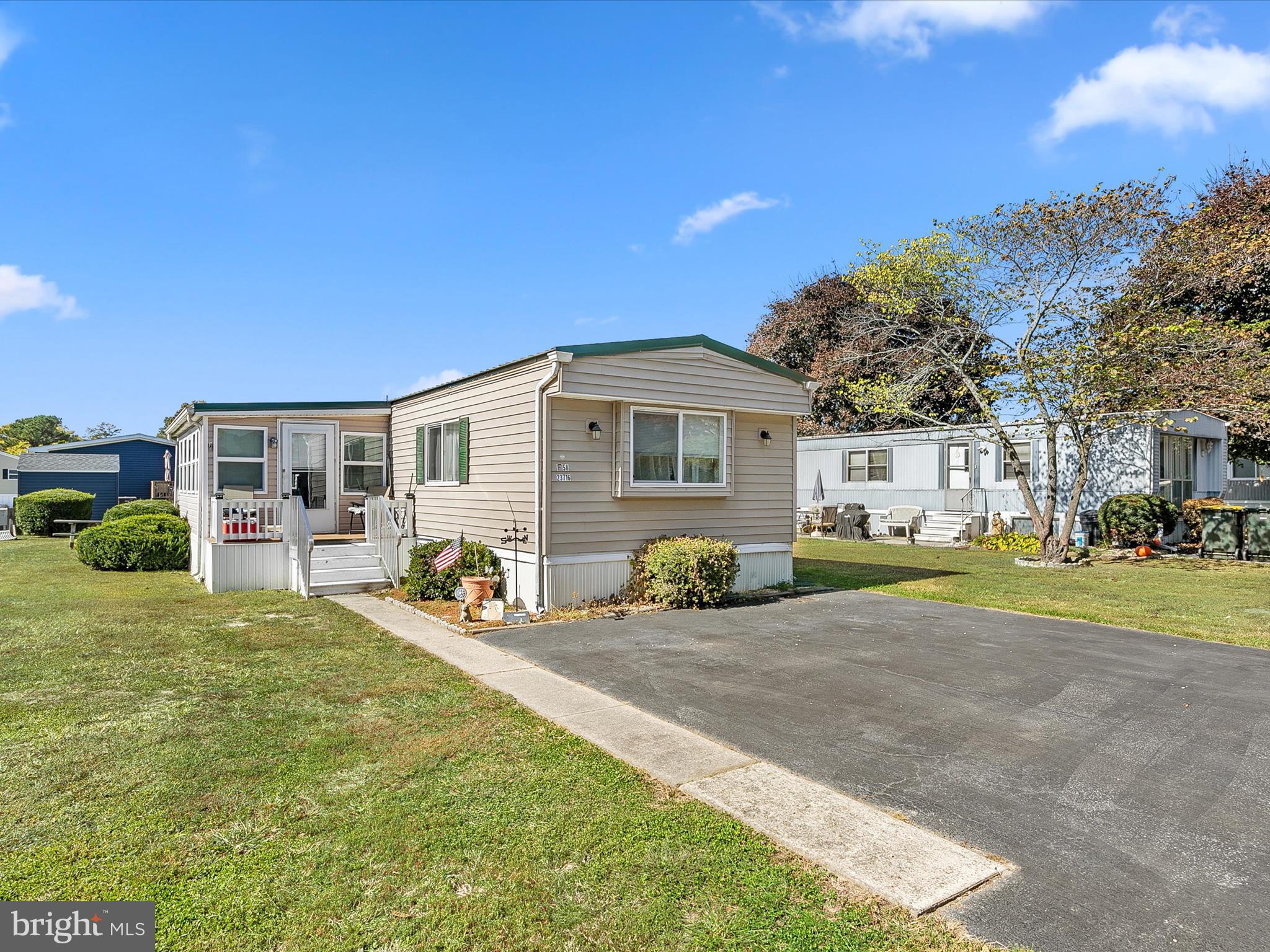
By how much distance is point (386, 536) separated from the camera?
11422mm

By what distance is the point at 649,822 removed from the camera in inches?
133

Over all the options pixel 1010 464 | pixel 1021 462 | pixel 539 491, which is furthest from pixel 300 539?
pixel 1021 462

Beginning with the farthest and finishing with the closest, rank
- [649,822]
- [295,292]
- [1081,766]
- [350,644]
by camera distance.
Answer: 1. [295,292]
2. [350,644]
3. [1081,766]
4. [649,822]

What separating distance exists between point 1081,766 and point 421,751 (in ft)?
12.8

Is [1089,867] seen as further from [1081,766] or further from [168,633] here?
[168,633]

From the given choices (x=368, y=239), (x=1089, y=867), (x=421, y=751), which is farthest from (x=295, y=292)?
(x=1089, y=867)

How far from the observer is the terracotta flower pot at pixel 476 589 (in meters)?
8.84

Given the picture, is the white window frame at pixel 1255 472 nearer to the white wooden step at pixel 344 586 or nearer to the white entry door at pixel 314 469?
the white wooden step at pixel 344 586

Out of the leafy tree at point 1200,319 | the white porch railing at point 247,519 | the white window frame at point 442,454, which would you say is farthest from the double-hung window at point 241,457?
the leafy tree at point 1200,319

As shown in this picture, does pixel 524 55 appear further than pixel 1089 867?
Yes

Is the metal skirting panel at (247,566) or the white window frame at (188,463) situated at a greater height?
the white window frame at (188,463)

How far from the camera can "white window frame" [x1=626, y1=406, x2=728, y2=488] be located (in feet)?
32.1

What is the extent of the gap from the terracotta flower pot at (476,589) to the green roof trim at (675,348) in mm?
3104

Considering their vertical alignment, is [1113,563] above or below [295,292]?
below
